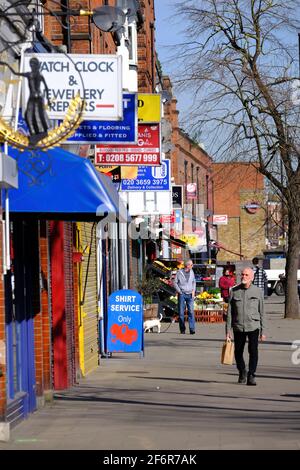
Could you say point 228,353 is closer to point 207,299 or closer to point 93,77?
point 93,77

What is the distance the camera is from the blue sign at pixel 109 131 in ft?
43.1

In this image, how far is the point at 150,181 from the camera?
974 inches

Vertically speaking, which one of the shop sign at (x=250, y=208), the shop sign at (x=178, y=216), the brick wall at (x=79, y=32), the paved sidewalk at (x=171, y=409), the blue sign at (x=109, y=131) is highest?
the brick wall at (x=79, y=32)

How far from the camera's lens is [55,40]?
789 inches

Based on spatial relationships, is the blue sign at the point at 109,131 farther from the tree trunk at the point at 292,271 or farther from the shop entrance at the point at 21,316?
the tree trunk at the point at 292,271

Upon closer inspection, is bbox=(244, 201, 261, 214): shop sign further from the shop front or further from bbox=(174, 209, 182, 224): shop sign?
the shop front

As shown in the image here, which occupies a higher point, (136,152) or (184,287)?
(136,152)

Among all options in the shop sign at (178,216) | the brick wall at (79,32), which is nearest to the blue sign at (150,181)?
the brick wall at (79,32)

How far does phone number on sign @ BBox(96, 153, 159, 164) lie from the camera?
60.2ft

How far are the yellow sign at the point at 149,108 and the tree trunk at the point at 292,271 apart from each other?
14.1 meters

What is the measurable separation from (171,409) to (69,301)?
340 centimetres

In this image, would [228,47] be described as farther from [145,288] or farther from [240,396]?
[240,396]

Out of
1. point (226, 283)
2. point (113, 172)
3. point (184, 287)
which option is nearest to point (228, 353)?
point (113, 172)

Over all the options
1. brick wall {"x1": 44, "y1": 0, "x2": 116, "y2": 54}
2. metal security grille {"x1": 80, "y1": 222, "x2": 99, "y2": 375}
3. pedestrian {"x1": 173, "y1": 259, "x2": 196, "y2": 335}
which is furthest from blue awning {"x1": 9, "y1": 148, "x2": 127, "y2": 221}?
pedestrian {"x1": 173, "y1": 259, "x2": 196, "y2": 335}
